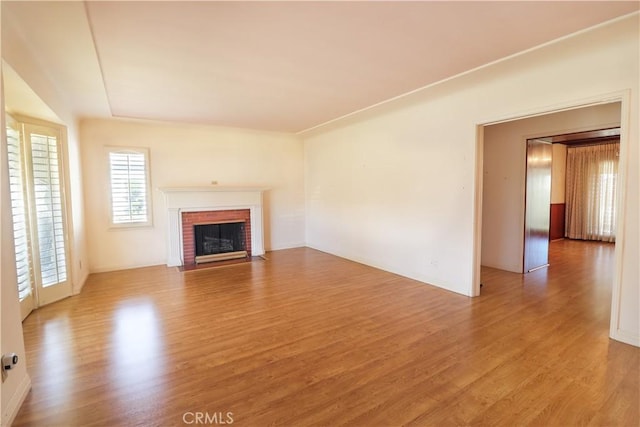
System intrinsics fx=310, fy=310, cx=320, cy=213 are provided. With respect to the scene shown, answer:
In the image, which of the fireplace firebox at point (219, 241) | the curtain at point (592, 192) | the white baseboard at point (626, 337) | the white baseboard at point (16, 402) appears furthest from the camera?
the curtain at point (592, 192)

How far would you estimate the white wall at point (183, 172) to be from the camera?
5312 mm

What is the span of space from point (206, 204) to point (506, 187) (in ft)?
17.5

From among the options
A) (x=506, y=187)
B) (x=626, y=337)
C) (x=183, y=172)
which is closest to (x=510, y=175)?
(x=506, y=187)

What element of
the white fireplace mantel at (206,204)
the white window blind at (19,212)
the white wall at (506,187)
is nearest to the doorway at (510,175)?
the white wall at (506,187)

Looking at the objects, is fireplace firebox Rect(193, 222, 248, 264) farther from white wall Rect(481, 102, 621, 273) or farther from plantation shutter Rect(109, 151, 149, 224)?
white wall Rect(481, 102, 621, 273)

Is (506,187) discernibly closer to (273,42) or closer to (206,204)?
(273,42)

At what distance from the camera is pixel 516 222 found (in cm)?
497

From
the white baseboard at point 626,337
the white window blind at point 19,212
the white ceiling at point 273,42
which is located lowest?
the white baseboard at point 626,337

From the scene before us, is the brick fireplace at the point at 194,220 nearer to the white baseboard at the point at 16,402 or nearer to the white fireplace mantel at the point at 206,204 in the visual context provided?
the white fireplace mantel at the point at 206,204

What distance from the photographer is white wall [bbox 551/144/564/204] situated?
789 centimetres

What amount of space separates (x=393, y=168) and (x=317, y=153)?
7.96 feet

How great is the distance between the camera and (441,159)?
4.23 meters

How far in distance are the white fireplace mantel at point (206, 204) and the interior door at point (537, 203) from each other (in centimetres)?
482

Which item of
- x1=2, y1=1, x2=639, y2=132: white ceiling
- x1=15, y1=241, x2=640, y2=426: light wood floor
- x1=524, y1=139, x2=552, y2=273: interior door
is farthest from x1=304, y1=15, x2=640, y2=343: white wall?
x1=524, y1=139, x2=552, y2=273: interior door
